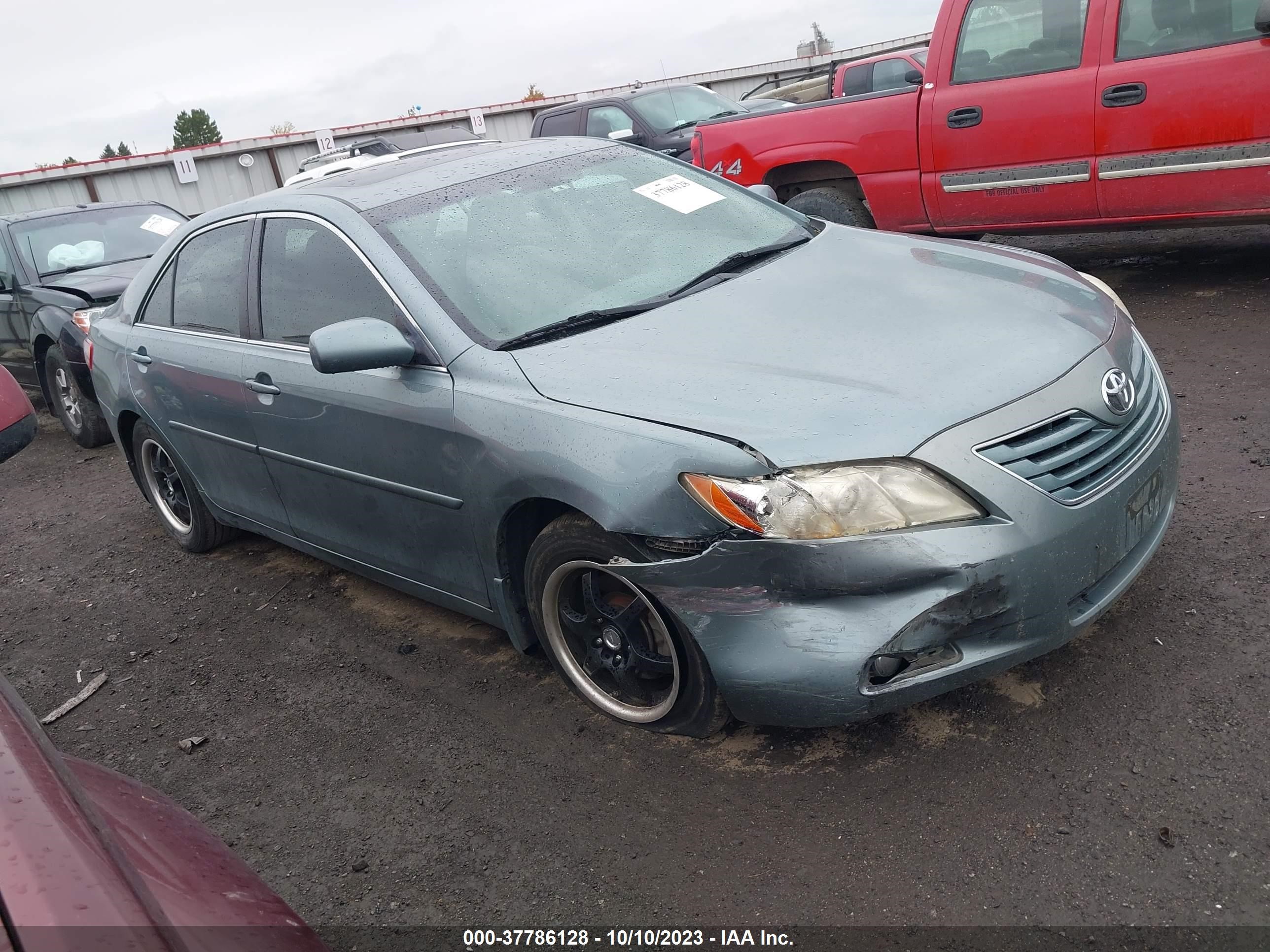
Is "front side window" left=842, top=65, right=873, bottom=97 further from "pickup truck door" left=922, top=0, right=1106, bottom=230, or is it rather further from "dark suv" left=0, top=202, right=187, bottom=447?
"dark suv" left=0, top=202, right=187, bottom=447

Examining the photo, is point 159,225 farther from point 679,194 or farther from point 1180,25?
point 1180,25

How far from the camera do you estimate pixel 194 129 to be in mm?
104688

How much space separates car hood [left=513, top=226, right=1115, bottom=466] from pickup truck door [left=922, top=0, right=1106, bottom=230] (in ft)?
10.3

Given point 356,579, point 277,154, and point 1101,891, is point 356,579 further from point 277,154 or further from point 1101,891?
point 277,154

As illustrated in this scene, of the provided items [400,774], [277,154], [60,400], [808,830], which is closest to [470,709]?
[400,774]

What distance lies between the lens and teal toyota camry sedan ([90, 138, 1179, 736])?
249cm

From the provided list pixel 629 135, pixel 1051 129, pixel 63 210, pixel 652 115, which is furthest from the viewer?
pixel 652 115

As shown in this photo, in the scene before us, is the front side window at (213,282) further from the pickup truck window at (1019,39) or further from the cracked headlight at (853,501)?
the pickup truck window at (1019,39)

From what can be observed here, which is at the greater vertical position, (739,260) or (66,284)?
(739,260)

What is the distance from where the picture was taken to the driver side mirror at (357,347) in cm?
307

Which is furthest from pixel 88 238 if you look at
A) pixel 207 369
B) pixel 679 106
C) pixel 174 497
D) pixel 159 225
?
pixel 679 106

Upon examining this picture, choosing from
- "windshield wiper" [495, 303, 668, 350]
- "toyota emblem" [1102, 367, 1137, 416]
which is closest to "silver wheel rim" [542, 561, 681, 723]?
"windshield wiper" [495, 303, 668, 350]

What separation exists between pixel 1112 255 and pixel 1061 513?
6.01 m

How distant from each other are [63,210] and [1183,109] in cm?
797
